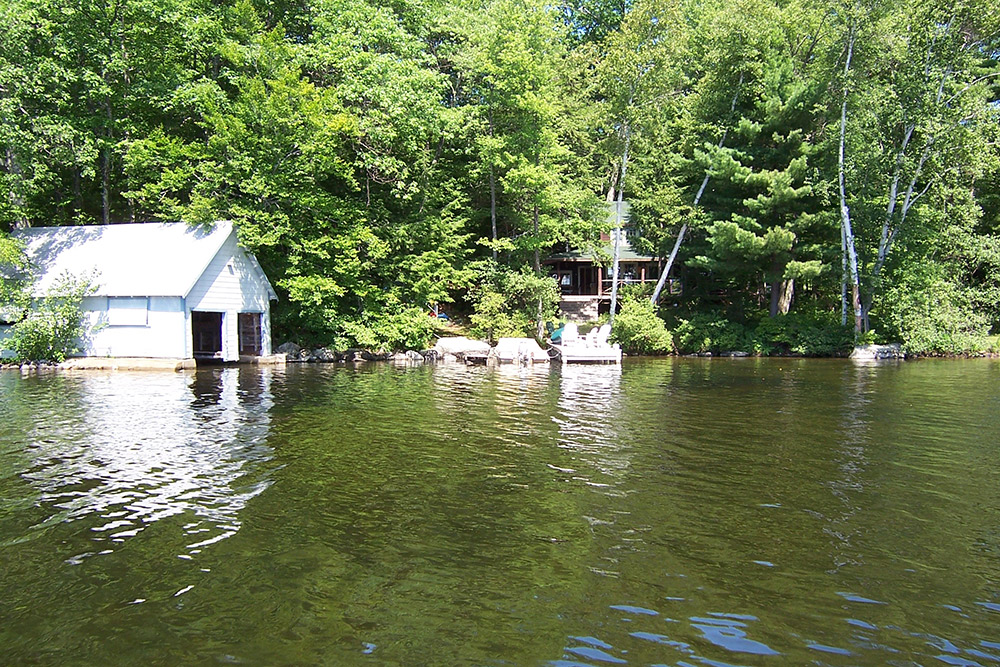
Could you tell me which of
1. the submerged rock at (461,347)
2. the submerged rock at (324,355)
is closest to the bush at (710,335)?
the submerged rock at (461,347)

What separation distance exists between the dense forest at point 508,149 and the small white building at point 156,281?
1156 millimetres

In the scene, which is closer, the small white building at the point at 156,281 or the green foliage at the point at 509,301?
the small white building at the point at 156,281

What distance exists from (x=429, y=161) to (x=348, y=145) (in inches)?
144

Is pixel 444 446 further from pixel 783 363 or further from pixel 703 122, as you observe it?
pixel 703 122

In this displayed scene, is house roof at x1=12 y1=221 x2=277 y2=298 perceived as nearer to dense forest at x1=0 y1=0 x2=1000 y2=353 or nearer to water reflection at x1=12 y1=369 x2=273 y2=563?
dense forest at x1=0 y1=0 x2=1000 y2=353

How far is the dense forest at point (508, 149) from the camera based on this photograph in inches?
1062

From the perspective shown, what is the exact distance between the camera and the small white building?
23891 millimetres

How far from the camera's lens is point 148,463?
9883mm

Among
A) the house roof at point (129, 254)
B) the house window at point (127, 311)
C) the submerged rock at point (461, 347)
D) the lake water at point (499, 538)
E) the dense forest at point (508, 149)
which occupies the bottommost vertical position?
the lake water at point (499, 538)

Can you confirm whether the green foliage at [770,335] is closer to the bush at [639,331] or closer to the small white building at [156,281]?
the bush at [639,331]

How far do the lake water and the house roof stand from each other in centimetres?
1046

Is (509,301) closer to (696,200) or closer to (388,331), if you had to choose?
(388,331)

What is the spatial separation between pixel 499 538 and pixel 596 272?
39545mm

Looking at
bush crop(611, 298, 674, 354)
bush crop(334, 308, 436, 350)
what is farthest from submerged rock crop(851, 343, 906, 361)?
bush crop(334, 308, 436, 350)
